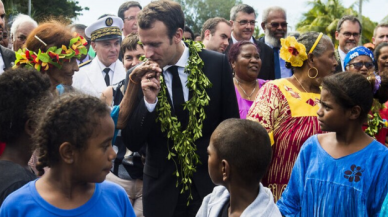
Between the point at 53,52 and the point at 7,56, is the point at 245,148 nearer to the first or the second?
the point at 53,52

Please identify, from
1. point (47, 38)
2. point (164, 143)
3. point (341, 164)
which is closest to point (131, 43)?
point (47, 38)

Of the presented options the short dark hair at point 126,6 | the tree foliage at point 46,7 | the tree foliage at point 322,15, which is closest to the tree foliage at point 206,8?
the tree foliage at point 322,15

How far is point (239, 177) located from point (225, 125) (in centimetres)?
34

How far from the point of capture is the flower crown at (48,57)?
4.63m

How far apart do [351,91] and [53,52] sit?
242 centimetres

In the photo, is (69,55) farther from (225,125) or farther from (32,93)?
(225,125)

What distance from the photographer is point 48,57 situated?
464 centimetres

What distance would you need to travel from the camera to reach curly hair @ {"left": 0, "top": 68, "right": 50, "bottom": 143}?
3371 mm

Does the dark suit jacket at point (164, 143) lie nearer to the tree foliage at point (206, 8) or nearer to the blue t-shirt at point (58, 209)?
the blue t-shirt at point (58, 209)

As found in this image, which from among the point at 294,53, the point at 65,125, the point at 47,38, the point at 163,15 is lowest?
the point at 65,125

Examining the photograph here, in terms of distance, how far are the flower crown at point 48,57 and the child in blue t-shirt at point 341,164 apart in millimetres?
2091

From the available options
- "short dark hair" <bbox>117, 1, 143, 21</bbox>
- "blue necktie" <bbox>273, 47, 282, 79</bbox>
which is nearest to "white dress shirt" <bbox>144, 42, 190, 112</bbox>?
"blue necktie" <bbox>273, 47, 282, 79</bbox>

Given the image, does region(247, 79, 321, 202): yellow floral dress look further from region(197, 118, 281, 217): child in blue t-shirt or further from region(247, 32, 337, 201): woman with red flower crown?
region(197, 118, 281, 217): child in blue t-shirt

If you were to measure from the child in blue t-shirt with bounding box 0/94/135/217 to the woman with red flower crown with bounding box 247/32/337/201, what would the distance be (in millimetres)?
2248
